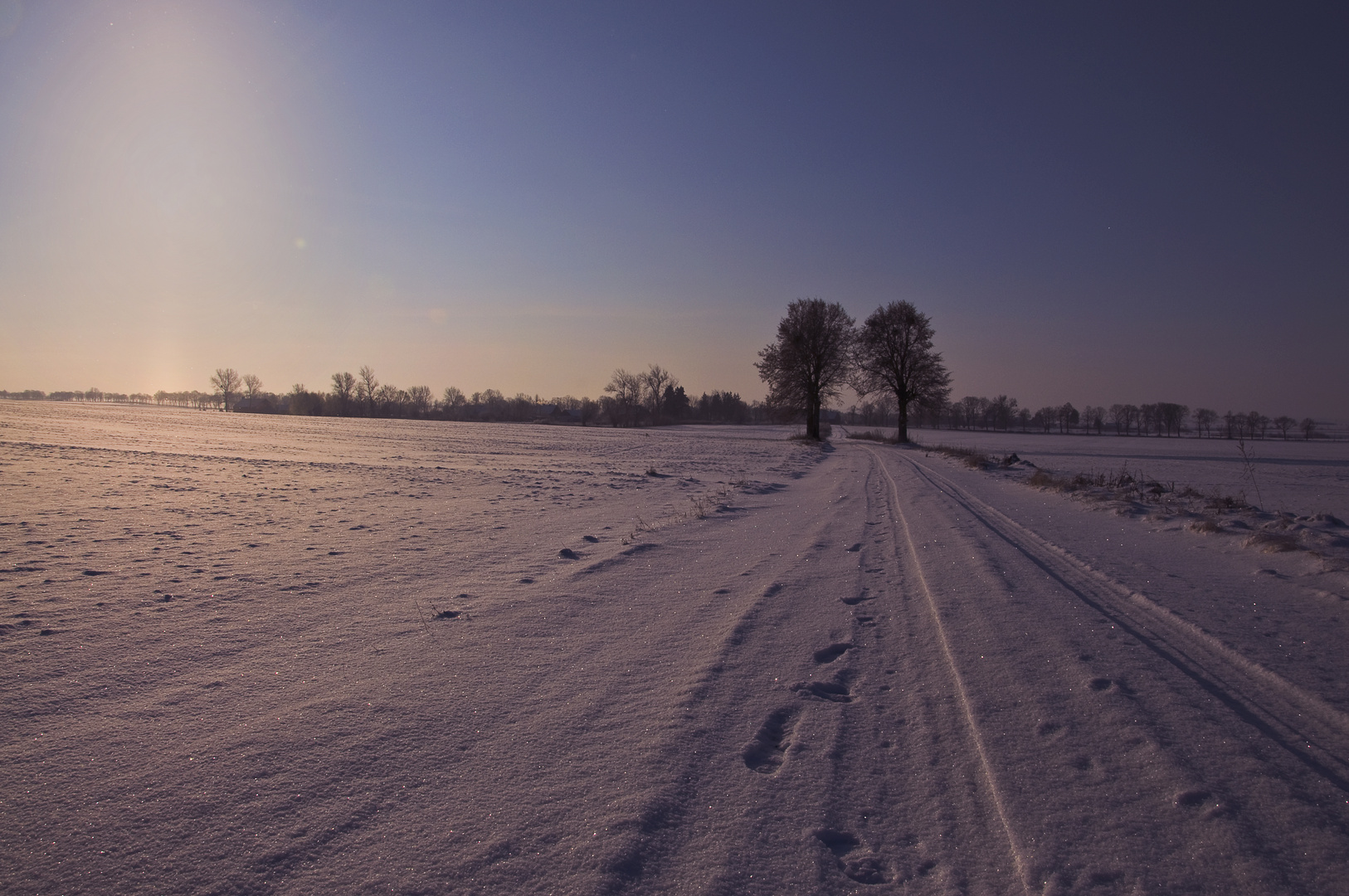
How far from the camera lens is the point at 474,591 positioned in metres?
5.57

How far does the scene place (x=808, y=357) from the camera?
140ft

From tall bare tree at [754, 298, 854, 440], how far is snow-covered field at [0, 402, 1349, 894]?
3555 cm

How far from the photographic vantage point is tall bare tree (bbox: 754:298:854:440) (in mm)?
42281

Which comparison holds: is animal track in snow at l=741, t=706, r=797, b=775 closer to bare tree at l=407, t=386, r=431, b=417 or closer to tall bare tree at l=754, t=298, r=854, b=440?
tall bare tree at l=754, t=298, r=854, b=440

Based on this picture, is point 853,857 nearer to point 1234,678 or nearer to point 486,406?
point 1234,678

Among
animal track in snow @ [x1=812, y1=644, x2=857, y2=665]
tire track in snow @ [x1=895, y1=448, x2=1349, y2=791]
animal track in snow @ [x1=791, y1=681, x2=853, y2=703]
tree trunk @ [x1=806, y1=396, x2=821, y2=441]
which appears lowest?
animal track in snow @ [x1=791, y1=681, x2=853, y2=703]

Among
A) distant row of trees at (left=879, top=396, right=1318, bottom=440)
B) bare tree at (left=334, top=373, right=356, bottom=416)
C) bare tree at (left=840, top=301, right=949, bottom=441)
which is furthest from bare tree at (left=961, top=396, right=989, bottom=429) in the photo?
bare tree at (left=334, top=373, right=356, bottom=416)

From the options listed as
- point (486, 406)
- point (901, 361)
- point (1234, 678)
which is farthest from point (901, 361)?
point (486, 406)

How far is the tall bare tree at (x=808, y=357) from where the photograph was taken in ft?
139

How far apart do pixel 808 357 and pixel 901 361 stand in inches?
293

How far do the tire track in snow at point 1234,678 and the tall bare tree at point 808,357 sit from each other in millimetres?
36969

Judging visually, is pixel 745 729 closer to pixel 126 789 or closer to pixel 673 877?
pixel 673 877

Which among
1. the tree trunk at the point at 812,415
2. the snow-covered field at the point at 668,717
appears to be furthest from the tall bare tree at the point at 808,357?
the snow-covered field at the point at 668,717

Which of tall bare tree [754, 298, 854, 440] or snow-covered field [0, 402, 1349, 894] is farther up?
tall bare tree [754, 298, 854, 440]
